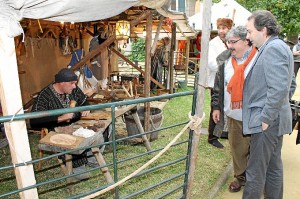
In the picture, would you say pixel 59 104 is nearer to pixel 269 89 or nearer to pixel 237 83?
pixel 237 83

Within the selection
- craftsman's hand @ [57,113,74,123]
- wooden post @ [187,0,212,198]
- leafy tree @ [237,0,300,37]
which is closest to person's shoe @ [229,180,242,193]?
wooden post @ [187,0,212,198]

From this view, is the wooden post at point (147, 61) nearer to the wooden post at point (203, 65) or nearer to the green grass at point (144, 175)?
the green grass at point (144, 175)

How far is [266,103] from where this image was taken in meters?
2.43

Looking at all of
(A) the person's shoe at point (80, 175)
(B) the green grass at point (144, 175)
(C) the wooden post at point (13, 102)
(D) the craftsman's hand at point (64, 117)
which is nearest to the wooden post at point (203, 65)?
(B) the green grass at point (144, 175)

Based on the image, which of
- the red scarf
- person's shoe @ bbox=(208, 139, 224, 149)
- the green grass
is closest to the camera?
the red scarf

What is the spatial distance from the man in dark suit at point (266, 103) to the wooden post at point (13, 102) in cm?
219

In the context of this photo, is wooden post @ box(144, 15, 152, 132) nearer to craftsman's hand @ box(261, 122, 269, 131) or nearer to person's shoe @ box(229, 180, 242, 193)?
person's shoe @ box(229, 180, 242, 193)

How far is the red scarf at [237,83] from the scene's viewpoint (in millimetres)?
2980

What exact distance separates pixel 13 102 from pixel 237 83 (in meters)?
2.33

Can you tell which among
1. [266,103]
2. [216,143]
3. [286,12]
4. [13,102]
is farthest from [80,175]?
[286,12]

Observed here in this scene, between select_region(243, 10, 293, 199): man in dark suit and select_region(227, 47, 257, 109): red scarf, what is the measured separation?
22cm

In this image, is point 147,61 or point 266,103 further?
point 147,61

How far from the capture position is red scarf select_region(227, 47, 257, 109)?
298 centimetres

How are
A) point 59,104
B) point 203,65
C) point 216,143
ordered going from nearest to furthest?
point 203,65, point 59,104, point 216,143
